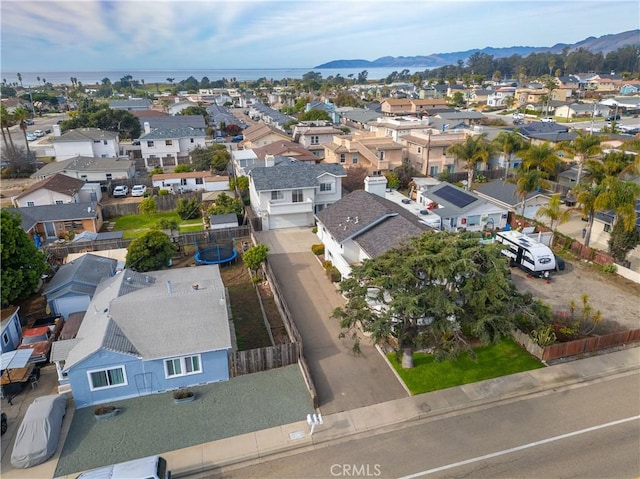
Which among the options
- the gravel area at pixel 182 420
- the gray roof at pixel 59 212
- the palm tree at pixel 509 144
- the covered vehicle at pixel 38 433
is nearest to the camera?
the covered vehicle at pixel 38 433

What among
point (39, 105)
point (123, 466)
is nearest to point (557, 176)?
point (123, 466)

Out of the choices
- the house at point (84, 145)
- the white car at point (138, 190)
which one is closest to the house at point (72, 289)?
the white car at point (138, 190)

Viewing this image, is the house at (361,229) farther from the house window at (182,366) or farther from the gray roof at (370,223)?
the house window at (182,366)

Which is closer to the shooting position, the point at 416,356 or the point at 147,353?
the point at 147,353

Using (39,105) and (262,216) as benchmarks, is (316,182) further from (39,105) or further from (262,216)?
(39,105)

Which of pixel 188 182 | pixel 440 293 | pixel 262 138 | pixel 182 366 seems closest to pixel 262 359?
pixel 182 366

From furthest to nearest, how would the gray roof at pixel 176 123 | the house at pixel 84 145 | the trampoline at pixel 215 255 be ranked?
the gray roof at pixel 176 123
the house at pixel 84 145
the trampoline at pixel 215 255
